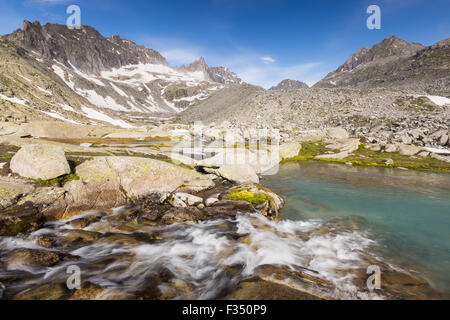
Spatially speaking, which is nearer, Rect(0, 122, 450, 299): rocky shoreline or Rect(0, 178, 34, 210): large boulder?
Rect(0, 122, 450, 299): rocky shoreline

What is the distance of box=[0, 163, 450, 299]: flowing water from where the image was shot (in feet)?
23.0

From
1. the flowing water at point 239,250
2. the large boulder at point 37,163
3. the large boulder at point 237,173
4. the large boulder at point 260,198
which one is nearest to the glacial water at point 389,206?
the flowing water at point 239,250

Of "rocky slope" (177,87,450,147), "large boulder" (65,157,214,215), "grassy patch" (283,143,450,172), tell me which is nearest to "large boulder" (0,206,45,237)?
"large boulder" (65,157,214,215)

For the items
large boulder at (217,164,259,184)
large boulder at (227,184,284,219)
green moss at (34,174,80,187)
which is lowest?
large boulder at (227,184,284,219)

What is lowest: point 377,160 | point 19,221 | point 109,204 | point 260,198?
point 260,198

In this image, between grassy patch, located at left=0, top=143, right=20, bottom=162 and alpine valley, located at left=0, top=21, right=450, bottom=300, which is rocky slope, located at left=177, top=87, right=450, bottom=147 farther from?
grassy patch, located at left=0, top=143, right=20, bottom=162

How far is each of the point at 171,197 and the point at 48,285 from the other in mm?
8755

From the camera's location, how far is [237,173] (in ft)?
68.6

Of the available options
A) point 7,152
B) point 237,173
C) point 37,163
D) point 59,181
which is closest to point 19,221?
point 59,181

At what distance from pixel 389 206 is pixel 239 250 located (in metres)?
14.7

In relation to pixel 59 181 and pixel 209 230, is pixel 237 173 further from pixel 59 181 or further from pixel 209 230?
pixel 59 181

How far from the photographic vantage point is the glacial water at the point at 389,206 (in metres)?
10.1

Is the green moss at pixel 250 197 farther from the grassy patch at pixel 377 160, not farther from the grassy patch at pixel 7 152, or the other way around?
the grassy patch at pixel 377 160

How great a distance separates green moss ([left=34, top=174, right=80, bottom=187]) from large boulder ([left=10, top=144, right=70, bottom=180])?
0.77 ft
